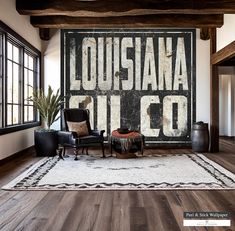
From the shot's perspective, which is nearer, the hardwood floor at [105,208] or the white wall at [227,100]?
the hardwood floor at [105,208]

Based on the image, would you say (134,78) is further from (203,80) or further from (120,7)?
(120,7)

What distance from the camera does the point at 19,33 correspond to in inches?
238

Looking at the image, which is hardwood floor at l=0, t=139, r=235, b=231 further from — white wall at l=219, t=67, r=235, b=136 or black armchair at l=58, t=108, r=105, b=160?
white wall at l=219, t=67, r=235, b=136

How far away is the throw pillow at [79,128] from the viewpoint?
20.6 feet

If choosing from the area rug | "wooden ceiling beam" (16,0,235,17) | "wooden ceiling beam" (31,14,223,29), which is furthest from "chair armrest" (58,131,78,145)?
"wooden ceiling beam" (31,14,223,29)

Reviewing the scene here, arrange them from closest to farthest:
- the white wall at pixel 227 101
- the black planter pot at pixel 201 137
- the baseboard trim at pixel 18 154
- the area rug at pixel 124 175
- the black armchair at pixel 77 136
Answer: the area rug at pixel 124 175
the baseboard trim at pixel 18 154
the black armchair at pixel 77 136
the black planter pot at pixel 201 137
the white wall at pixel 227 101

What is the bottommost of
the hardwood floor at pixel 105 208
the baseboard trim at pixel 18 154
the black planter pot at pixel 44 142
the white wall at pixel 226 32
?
the hardwood floor at pixel 105 208

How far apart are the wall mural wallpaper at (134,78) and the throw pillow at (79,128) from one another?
127 cm

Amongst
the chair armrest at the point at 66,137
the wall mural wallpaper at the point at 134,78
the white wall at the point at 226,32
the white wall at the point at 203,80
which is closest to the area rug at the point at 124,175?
the chair armrest at the point at 66,137

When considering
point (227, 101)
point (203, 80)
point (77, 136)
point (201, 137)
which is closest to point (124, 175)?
point (77, 136)

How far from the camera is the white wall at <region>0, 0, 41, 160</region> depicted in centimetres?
523

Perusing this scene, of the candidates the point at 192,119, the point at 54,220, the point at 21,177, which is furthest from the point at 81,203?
the point at 192,119

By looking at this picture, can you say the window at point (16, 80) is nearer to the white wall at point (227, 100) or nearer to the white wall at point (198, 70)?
the white wall at point (198, 70)

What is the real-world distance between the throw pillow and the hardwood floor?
275cm
